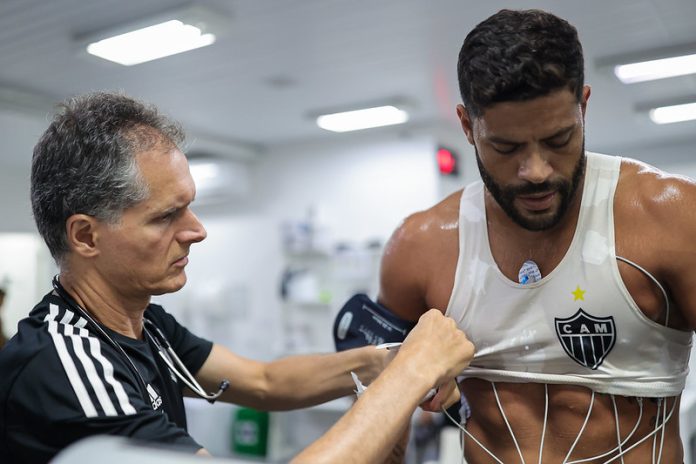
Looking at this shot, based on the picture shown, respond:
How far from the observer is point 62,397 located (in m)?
1.02

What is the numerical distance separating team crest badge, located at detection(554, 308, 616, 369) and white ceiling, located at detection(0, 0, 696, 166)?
224 cm

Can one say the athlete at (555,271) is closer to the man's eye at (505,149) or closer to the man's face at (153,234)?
the man's eye at (505,149)

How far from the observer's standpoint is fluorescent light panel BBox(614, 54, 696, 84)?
3975 millimetres

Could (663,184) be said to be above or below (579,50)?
below

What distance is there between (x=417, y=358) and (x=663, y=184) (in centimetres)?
60

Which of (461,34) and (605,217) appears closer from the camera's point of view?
(605,217)

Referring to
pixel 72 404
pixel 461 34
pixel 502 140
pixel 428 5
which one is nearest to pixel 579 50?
pixel 502 140

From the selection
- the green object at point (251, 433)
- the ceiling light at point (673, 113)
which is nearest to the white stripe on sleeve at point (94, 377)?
the green object at point (251, 433)

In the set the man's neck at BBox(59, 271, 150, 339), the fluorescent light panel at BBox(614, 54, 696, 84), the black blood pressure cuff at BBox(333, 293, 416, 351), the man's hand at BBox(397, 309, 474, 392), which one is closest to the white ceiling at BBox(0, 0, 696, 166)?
the fluorescent light panel at BBox(614, 54, 696, 84)

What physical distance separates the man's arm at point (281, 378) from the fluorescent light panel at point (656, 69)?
3312 mm

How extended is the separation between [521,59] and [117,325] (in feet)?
3.03

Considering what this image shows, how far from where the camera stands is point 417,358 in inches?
41.6

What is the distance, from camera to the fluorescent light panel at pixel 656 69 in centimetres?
397

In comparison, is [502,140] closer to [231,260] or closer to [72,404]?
[72,404]
